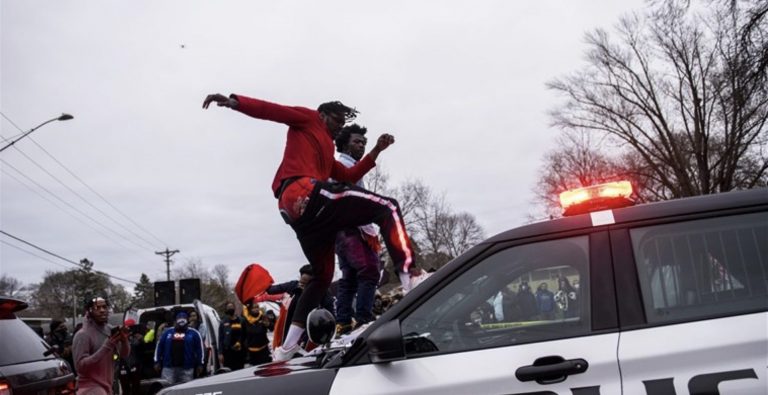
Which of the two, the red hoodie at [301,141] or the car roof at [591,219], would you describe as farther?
the red hoodie at [301,141]

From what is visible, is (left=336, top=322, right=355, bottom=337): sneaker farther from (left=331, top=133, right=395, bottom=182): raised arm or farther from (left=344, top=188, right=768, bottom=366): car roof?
(left=344, top=188, right=768, bottom=366): car roof

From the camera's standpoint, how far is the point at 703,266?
281cm

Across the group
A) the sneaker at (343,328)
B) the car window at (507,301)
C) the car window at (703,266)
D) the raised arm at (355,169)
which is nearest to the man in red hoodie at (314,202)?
the raised arm at (355,169)

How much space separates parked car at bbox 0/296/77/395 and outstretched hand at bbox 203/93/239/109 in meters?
2.05

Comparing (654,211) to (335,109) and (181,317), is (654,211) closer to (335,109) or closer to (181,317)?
(335,109)

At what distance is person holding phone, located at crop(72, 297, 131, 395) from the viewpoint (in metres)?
6.77

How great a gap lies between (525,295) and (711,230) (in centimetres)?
80

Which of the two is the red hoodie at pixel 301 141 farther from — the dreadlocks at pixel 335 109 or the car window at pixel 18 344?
the car window at pixel 18 344

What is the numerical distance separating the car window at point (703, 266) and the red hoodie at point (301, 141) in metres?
2.39

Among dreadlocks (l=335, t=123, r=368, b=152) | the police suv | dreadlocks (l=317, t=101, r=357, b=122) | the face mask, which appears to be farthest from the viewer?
the face mask

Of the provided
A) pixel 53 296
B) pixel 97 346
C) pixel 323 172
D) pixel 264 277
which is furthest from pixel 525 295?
pixel 53 296

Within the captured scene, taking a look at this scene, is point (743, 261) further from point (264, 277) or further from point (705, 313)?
point (264, 277)

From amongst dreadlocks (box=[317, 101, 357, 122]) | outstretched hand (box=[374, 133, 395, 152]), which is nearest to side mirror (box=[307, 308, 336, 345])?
outstretched hand (box=[374, 133, 395, 152])

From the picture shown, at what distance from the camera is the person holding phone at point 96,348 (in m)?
6.77
